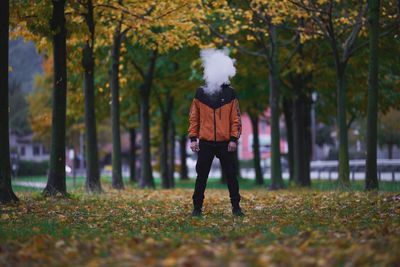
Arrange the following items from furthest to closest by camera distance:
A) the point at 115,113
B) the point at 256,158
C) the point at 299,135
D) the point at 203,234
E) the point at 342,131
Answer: the point at 256,158, the point at 299,135, the point at 115,113, the point at 342,131, the point at 203,234

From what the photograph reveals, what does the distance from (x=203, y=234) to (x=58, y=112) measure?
24.8ft

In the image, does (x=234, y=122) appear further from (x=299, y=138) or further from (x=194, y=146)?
(x=299, y=138)

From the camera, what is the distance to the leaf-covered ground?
17.8 ft

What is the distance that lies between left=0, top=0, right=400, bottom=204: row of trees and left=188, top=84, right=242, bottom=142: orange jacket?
424 cm

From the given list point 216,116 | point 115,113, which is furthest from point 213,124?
point 115,113

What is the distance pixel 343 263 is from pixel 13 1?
1098 centimetres

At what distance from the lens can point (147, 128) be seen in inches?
1043

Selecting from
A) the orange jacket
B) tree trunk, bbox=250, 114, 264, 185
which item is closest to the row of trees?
tree trunk, bbox=250, 114, 264, 185

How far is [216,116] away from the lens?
946 centimetres

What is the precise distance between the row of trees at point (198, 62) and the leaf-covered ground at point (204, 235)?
303 cm

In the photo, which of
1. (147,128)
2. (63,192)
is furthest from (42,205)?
(147,128)

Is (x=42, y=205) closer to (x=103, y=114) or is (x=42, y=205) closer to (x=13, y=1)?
(x=13, y=1)

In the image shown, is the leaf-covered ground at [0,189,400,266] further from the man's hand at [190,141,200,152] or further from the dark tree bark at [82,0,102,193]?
the dark tree bark at [82,0,102,193]

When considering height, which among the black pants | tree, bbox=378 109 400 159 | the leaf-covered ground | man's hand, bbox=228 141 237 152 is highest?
tree, bbox=378 109 400 159
